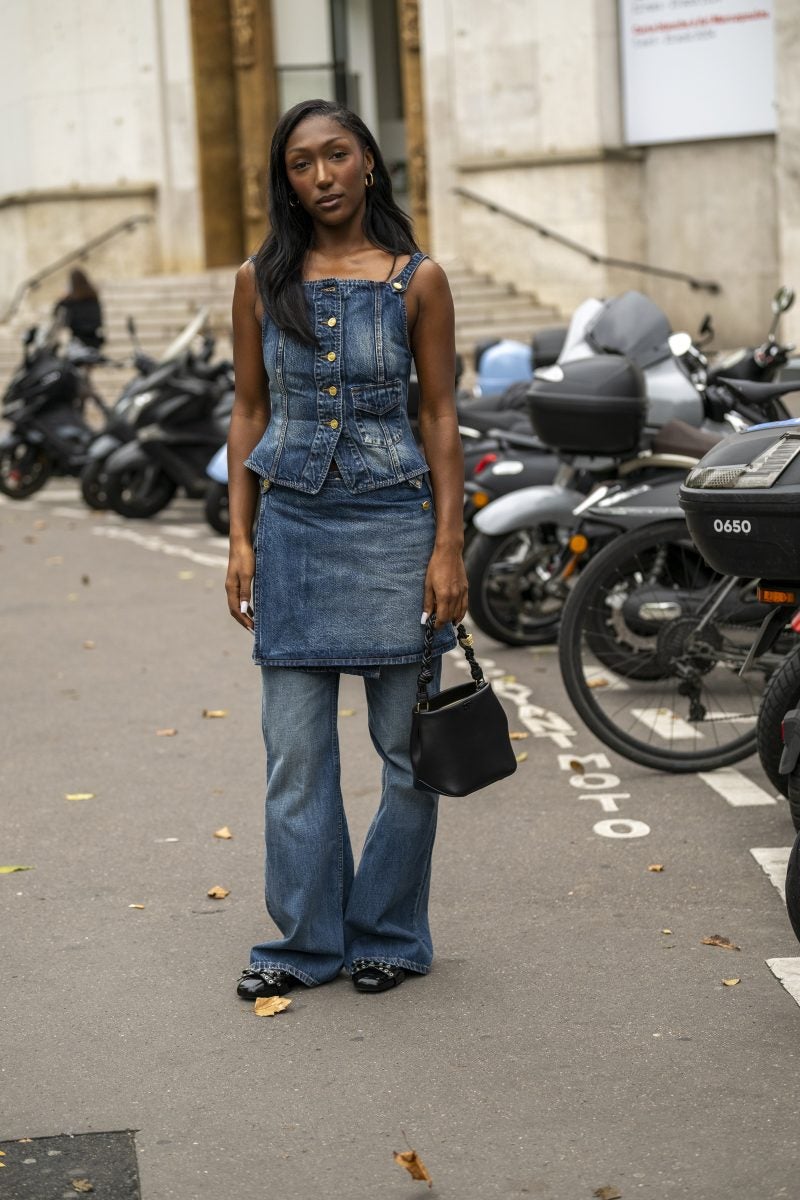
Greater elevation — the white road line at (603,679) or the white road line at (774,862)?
the white road line at (603,679)

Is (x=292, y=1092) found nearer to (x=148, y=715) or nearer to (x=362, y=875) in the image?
(x=362, y=875)

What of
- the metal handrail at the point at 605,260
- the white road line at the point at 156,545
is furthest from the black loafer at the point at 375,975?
the metal handrail at the point at 605,260

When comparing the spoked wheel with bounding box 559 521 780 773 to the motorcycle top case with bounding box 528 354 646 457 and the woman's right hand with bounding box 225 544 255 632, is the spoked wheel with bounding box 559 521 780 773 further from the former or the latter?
the woman's right hand with bounding box 225 544 255 632

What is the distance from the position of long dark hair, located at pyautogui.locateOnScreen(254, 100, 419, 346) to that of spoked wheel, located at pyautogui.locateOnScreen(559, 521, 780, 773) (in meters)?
2.28

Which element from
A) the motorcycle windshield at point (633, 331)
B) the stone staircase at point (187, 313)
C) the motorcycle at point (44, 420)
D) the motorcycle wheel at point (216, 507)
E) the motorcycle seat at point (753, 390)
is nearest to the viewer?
the motorcycle seat at point (753, 390)

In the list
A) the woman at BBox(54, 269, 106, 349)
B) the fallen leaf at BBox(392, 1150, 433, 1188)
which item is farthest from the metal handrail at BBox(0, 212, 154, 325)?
the fallen leaf at BBox(392, 1150, 433, 1188)

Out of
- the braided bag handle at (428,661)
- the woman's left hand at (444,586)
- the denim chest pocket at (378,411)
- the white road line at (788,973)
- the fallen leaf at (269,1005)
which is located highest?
the denim chest pocket at (378,411)

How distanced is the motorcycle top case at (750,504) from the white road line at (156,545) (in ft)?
23.8

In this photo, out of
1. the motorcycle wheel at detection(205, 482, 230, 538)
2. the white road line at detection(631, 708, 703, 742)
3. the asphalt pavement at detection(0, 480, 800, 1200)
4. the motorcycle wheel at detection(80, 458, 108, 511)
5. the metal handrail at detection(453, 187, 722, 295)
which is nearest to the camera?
the asphalt pavement at detection(0, 480, 800, 1200)

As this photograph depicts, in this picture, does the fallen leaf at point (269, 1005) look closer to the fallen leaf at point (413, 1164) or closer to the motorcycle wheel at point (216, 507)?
the fallen leaf at point (413, 1164)

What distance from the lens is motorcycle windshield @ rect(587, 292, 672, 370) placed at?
7973mm

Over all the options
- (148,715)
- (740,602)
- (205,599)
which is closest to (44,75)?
(205,599)

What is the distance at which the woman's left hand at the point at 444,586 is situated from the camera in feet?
14.0

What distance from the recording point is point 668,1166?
3410 mm
